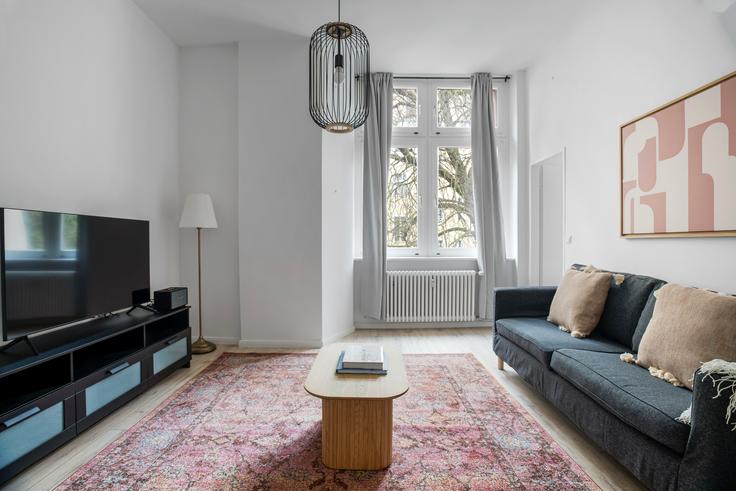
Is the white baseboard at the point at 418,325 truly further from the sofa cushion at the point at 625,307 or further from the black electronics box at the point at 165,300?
the black electronics box at the point at 165,300

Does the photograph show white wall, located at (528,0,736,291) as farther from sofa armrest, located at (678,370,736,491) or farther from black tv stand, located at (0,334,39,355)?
black tv stand, located at (0,334,39,355)

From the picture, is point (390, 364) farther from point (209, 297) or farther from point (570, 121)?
point (570, 121)

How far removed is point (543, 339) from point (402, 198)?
7.99 ft

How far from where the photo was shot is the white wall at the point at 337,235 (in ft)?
12.0

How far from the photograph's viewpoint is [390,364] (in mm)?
2033

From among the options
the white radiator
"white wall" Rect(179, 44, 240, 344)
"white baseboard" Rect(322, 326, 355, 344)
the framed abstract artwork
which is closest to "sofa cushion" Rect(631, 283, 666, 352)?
the framed abstract artwork

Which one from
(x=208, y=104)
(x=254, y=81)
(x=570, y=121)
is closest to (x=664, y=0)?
(x=570, y=121)

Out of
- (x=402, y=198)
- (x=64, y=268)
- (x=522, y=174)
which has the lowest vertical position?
(x=64, y=268)

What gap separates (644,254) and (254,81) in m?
3.58

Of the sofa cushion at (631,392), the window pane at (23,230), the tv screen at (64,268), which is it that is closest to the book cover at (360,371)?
the sofa cushion at (631,392)

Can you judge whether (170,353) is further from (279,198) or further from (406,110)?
(406,110)

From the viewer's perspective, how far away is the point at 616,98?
2.76 metres

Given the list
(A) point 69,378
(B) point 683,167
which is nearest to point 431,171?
(B) point 683,167

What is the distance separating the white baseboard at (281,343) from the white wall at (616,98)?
8.52ft
